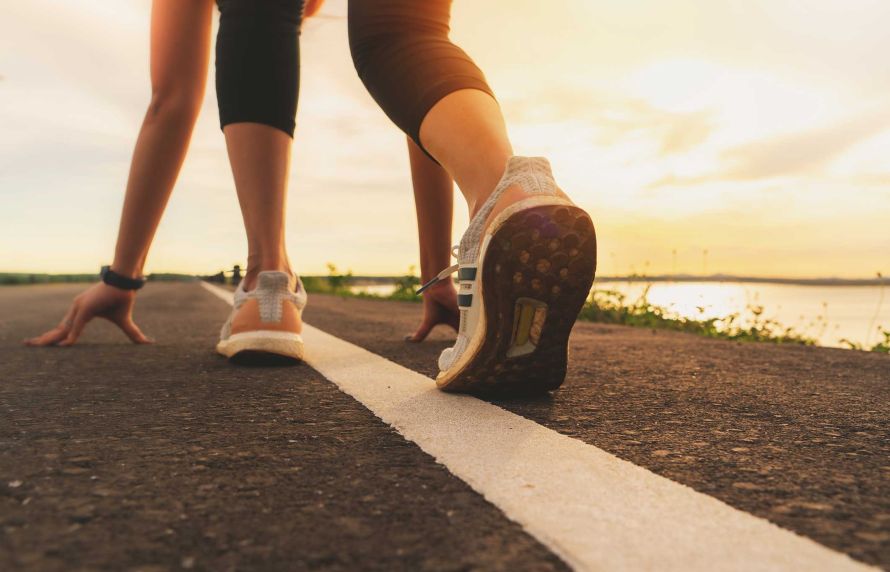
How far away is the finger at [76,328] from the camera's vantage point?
3.06 metres

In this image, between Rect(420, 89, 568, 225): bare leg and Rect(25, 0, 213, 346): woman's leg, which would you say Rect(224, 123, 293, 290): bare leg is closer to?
Rect(25, 0, 213, 346): woman's leg

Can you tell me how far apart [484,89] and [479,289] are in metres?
0.56

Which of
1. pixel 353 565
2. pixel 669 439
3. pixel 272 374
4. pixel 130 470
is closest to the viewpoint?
pixel 353 565

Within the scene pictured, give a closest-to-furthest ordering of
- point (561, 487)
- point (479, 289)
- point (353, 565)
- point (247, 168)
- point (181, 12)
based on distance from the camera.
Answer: point (353, 565), point (561, 487), point (479, 289), point (247, 168), point (181, 12)

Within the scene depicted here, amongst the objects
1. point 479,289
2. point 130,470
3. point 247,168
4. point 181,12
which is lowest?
point 130,470

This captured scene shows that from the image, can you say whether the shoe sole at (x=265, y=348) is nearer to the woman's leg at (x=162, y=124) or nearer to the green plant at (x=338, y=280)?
the woman's leg at (x=162, y=124)

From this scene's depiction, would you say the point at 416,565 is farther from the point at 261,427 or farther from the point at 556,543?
the point at 261,427

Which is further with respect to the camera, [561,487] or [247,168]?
[247,168]

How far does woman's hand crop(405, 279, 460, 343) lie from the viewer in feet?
9.56

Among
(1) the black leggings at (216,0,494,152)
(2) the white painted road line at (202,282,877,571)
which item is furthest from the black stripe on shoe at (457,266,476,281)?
(1) the black leggings at (216,0,494,152)

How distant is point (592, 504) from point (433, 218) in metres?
2.03

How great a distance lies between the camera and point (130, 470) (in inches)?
45.1

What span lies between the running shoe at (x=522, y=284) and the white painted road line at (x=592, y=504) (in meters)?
0.14

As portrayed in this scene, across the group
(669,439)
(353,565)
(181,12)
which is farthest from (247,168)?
(353,565)
